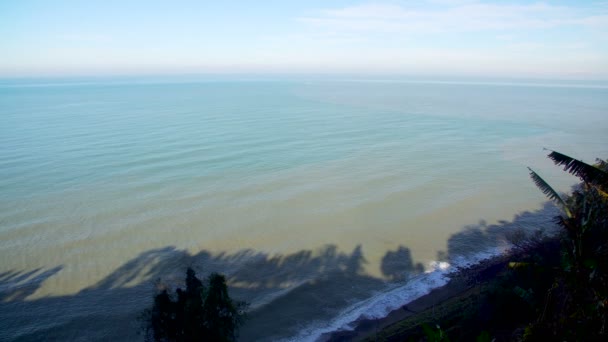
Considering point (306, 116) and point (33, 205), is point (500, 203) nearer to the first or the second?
point (33, 205)

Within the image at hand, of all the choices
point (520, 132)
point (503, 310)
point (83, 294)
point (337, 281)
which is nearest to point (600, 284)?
point (503, 310)

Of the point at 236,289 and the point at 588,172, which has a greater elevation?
the point at 588,172

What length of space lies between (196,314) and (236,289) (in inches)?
385

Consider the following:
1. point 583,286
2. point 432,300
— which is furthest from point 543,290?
point 583,286

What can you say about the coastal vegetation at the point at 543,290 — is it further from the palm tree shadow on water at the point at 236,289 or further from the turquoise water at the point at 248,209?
the turquoise water at the point at 248,209

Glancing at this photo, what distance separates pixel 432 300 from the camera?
21.1 metres

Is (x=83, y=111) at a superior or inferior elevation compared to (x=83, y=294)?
superior

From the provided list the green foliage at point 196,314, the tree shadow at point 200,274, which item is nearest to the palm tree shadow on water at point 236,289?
the tree shadow at point 200,274

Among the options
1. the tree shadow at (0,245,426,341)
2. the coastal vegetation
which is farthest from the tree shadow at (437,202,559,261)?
the tree shadow at (0,245,426,341)

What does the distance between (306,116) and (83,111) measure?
49.4m

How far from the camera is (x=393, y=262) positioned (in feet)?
83.4

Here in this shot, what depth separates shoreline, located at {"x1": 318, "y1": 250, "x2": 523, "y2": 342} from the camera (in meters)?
19.0

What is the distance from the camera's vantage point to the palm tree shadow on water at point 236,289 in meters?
19.4

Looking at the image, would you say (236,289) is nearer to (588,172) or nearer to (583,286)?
(583,286)
